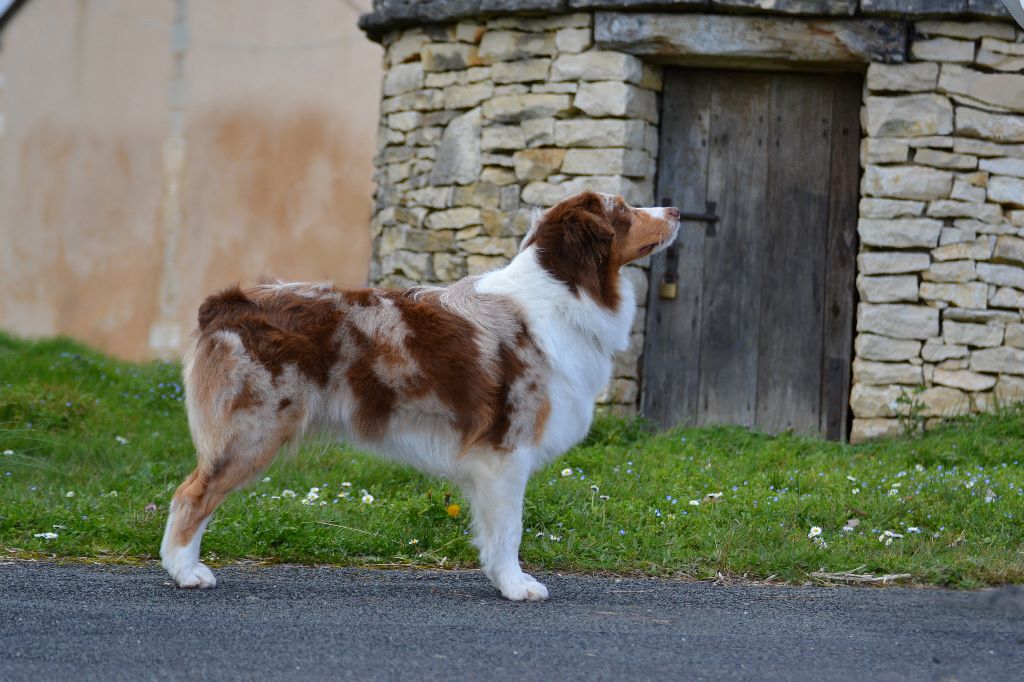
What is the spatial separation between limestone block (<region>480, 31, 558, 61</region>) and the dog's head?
3.97 meters

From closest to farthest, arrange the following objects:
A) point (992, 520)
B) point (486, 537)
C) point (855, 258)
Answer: point (486, 537) < point (992, 520) < point (855, 258)

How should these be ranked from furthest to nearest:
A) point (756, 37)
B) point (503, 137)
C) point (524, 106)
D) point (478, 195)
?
point (478, 195), point (503, 137), point (524, 106), point (756, 37)

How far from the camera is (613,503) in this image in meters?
6.98

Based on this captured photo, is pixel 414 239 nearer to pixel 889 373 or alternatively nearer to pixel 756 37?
pixel 756 37

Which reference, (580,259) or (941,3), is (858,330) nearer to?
(941,3)

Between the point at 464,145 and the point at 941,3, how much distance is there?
3660 millimetres

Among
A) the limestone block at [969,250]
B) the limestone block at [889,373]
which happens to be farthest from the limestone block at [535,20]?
the limestone block at [889,373]

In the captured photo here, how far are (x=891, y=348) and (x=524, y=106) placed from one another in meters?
3.27

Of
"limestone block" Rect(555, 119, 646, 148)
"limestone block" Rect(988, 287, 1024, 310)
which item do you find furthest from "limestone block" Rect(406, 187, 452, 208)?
"limestone block" Rect(988, 287, 1024, 310)

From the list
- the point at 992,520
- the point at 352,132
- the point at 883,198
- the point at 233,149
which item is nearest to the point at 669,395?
the point at 883,198

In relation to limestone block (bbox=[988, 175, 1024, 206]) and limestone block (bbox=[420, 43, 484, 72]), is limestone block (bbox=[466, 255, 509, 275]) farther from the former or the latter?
limestone block (bbox=[988, 175, 1024, 206])

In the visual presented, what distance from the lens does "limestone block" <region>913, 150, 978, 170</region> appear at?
29.7 ft

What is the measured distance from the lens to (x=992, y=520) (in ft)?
22.0

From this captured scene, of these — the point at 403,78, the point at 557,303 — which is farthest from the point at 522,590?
the point at 403,78
